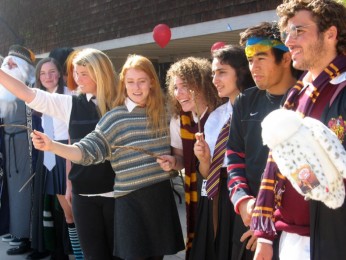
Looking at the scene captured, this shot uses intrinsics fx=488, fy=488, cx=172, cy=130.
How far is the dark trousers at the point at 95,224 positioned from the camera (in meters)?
3.21

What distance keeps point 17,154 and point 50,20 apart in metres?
8.29

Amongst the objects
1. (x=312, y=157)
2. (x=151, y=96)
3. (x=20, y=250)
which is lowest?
(x=20, y=250)

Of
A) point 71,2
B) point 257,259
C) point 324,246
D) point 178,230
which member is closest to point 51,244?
point 178,230

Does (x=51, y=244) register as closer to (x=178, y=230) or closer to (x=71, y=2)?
(x=178, y=230)

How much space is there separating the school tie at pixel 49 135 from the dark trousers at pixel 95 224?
38.3 inches

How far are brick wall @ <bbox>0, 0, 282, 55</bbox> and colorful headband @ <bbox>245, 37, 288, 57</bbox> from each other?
3.96 metres

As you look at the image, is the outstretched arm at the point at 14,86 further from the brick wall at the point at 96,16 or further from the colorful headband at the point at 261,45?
the brick wall at the point at 96,16

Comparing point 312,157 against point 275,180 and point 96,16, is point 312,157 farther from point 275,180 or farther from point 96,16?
point 96,16

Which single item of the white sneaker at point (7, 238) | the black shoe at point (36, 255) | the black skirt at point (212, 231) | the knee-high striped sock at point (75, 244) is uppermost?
the black skirt at point (212, 231)

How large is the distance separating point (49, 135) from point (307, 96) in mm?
2642

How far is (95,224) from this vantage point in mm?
3209

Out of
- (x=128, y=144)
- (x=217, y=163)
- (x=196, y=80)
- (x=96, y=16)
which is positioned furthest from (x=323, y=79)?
(x=96, y=16)

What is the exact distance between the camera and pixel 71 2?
11352 mm

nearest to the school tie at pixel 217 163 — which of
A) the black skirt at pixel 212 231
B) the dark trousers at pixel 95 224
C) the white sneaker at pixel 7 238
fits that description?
the black skirt at pixel 212 231
